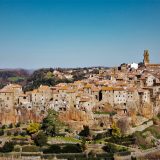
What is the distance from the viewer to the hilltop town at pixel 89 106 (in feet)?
180

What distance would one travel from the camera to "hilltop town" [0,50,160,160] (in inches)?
2165

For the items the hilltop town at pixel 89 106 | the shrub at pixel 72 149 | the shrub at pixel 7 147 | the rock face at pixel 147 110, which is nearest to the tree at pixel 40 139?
the shrub at pixel 72 149

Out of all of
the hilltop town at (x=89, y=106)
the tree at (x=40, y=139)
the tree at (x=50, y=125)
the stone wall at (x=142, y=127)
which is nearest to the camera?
the tree at (x=40, y=139)

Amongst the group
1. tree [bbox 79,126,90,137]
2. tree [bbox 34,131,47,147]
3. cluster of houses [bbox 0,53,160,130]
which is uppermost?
cluster of houses [bbox 0,53,160,130]

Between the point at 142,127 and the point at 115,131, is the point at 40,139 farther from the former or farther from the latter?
the point at 142,127

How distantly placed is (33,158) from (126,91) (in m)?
16.7

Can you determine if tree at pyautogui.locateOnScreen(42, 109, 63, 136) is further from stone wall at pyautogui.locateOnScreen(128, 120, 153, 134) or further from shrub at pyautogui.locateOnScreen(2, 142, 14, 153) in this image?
stone wall at pyautogui.locateOnScreen(128, 120, 153, 134)

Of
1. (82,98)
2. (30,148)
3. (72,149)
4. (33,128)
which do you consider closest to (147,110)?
(82,98)

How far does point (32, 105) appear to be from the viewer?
2261 inches

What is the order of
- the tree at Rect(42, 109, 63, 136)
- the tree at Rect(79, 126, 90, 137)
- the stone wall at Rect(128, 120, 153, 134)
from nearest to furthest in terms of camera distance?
the tree at Rect(42, 109, 63, 136) < the tree at Rect(79, 126, 90, 137) < the stone wall at Rect(128, 120, 153, 134)

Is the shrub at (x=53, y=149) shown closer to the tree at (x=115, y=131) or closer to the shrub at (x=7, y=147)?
the shrub at (x=7, y=147)

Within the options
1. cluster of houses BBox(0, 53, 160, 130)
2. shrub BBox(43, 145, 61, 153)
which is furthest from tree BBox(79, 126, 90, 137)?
shrub BBox(43, 145, 61, 153)

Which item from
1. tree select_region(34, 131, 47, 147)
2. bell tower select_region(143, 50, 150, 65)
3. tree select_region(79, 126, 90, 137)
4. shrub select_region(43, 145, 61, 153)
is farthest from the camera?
bell tower select_region(143, 50, 150, 65)

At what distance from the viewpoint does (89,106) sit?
55.9m
